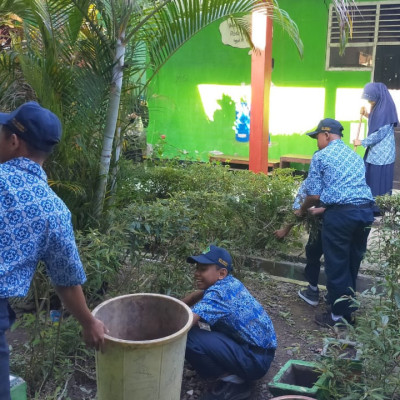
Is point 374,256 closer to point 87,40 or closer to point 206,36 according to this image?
point 87,40

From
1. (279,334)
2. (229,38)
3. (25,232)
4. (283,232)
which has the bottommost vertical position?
(279,334)

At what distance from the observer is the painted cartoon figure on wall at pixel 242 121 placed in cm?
1007

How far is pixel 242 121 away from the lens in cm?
1012

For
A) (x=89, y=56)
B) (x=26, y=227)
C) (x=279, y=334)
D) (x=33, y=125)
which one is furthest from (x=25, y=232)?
(x=279, y=334)

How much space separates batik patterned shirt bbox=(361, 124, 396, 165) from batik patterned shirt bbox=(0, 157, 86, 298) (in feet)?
15.7

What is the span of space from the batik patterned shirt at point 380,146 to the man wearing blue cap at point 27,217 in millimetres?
A: 4738

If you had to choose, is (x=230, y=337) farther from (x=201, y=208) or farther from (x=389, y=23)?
(x=389, y=23)

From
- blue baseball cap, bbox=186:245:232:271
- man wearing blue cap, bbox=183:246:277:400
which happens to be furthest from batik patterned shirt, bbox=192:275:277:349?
blue baseball cap, bbox=186:245:232:271

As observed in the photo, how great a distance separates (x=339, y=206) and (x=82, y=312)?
8.67ft

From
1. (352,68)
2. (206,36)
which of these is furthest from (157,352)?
(206,36)

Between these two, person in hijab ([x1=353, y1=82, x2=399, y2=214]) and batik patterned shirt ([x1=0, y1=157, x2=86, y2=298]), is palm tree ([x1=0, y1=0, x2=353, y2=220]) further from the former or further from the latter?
batik patterned shirt ([x1=0, y1=157, x2=86, y2=298])

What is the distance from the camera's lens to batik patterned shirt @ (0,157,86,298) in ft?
6.77

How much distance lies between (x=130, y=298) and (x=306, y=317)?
7.26 ft

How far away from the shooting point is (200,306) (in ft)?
10.6
